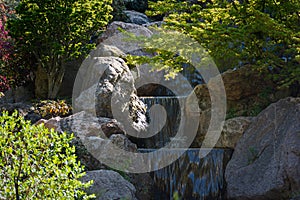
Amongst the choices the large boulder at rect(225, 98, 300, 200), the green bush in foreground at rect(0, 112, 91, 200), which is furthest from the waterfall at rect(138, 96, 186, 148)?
the green bush in foreground at rect(0, 112, 91, 200)

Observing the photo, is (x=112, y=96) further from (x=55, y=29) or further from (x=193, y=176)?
(x=55, y=29)

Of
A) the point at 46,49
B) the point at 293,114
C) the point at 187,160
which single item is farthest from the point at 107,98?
the point at 293,114

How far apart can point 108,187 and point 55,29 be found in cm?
693

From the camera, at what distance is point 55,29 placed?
11.3m

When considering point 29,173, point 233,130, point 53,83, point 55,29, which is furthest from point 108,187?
point 53,83

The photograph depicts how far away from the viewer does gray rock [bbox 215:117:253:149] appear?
835cm

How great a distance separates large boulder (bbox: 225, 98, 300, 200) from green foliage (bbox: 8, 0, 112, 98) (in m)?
6.38

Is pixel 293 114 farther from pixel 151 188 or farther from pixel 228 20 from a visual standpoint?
pixel 151 188

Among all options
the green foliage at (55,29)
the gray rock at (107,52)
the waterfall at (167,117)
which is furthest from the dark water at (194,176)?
the green foliage at (55,29)

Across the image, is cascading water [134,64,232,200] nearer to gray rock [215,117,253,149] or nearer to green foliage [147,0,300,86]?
gray rock [215,117,253,149]

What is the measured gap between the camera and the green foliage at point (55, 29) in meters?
11.0

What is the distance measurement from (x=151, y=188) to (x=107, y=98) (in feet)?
8.76

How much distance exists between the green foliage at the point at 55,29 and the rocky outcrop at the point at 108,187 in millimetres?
6097

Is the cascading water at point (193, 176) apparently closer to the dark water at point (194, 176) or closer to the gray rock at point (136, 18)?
the dark water at point (194, 176)
